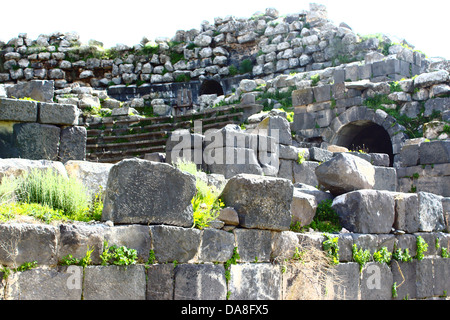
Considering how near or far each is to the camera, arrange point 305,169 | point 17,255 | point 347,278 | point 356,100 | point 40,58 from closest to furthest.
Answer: point 17,255
point 347,278
point 305,169
point 356,100
point 40,58

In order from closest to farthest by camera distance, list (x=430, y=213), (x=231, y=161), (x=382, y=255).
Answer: (x=382, y=255) < (x=430, y=213) < (x=231, y=161)

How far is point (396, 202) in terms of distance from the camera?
7848mm

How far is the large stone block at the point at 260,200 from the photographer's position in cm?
612

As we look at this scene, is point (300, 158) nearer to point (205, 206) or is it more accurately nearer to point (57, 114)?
point (57, 114)

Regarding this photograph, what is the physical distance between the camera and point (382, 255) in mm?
7410

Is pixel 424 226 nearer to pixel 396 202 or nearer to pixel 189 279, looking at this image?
pixel 396 202

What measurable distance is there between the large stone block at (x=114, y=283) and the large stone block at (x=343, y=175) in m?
3.66

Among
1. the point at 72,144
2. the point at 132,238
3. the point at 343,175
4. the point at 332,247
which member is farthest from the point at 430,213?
the point at 72,144

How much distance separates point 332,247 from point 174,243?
2.35 meters

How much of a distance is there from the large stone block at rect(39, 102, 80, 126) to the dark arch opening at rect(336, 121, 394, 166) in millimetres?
10134

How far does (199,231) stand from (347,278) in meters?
2.33

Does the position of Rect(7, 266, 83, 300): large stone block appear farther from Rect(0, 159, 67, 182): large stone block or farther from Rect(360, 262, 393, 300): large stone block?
Rect(360, 262, 393, 300): large stone block

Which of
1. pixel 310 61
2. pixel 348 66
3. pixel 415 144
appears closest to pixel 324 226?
pixel 415 144

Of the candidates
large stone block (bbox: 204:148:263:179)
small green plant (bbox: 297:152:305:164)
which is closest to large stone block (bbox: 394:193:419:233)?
large stone block (bbox: 204:148:263:179)
